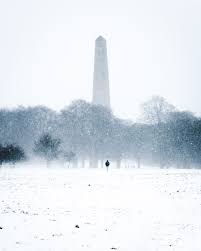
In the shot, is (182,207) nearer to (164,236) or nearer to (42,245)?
(164,236)

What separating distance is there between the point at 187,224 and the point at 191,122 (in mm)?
59816

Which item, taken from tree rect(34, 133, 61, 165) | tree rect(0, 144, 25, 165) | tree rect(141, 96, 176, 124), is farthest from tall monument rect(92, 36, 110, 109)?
tree rect(0, 144, 25, 165)

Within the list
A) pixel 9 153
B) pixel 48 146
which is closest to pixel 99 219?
pixel 9 153

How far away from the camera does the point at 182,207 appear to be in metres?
22.6

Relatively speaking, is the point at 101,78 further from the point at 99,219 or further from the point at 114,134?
the point at 99,219

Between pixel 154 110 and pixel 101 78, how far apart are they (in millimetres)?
53075

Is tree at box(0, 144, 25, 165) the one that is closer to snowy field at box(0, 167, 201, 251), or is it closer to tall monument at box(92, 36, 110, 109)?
snowy field at box(0, 167, 201, 251)

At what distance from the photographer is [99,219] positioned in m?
18.5

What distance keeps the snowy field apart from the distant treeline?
4196 centimetres

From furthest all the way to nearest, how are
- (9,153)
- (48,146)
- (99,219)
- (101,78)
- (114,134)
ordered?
1. (101,78)
2. (114,134)
3. (48,146)
4. (9,153)
5. (99,219)

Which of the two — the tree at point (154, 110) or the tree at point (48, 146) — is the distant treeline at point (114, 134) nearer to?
the tree at point (154, 110)

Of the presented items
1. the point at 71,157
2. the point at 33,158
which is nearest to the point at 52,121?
the point at 33,158

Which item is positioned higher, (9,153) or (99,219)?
(9,153)

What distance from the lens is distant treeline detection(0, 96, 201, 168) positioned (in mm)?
73375
